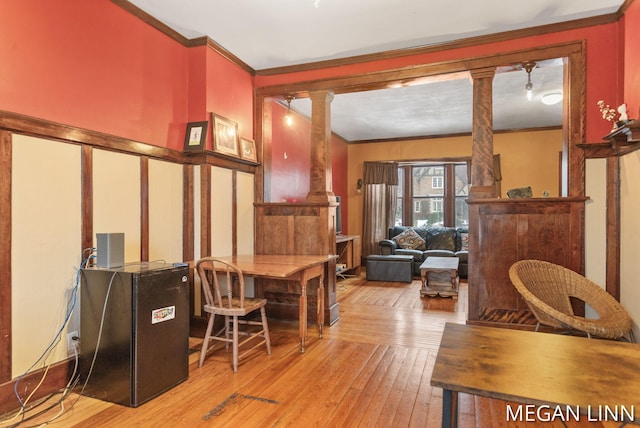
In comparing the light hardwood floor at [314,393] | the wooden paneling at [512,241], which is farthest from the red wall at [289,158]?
the wooden paneling at [512,241]

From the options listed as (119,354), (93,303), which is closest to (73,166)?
(93,303)

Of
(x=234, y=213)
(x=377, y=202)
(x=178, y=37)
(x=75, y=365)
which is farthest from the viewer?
(x=377, y=202)

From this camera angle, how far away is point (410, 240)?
24.6 feet

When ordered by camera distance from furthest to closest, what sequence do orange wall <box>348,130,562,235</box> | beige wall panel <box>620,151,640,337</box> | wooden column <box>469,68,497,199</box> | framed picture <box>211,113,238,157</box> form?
orange wall <box>348,130,562,235</box>
framed picture <box>211,113,238,157</box>
wooden column <box>469,68,497,199</box>
beige wall panel <box>620,151,640,337</box>

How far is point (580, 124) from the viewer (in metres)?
3.14

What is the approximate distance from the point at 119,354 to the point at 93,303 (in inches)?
15.2

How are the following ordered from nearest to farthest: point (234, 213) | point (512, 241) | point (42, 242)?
1. point (42, 242)
2. point (512, 241)
3. point (234, 213)

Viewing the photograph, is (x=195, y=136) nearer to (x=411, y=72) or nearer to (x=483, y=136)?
(x=411, y=72)

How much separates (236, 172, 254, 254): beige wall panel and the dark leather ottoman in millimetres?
2940

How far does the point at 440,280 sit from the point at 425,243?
7.09ft

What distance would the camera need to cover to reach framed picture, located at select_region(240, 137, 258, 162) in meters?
3.95

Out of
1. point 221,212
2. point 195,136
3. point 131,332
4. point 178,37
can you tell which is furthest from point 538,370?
point 178,37

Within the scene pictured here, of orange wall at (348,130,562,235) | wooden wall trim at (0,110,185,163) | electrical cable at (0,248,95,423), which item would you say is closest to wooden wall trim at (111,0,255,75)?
wooden wall trim at (0,110,185,163)

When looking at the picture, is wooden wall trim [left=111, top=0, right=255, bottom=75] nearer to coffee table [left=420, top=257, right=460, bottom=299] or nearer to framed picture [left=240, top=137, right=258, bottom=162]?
framed picture [left=240, top=137, right=258, bottom=162]
